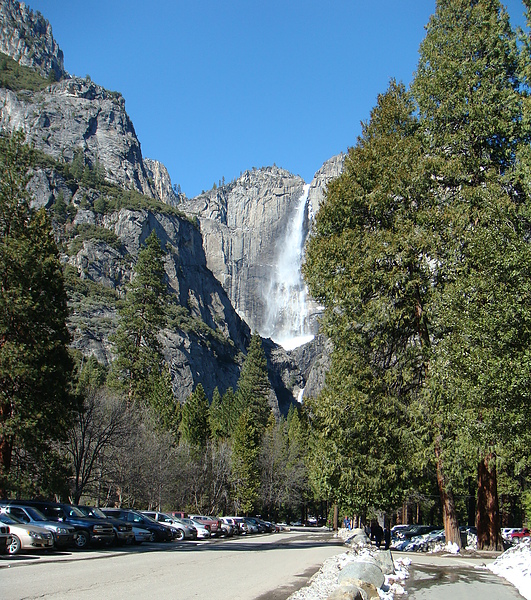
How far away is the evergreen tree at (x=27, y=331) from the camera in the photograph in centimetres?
2098

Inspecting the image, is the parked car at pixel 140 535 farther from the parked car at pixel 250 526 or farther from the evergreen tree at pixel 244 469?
the evergreen tree at pixel 244 469

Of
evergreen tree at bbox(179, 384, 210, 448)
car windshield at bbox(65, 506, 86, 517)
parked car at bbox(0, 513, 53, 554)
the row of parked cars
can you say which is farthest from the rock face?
parked car at bbox(0, 513, 53, 554)

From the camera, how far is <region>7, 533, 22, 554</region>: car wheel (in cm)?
1625

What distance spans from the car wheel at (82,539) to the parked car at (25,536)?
2712 mm

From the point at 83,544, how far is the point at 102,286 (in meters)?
89.6

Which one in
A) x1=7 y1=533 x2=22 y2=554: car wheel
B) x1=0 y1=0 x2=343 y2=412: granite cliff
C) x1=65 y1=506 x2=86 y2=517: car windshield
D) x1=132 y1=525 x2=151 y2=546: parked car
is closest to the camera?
x1=7 y1=533 x2=22 y2=554: car wheel

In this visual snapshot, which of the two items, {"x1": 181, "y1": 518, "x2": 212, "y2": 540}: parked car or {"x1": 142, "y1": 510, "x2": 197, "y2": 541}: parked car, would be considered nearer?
{"x1": 142, "y1": 510, "x2": 197, "y2": 541}: parked car

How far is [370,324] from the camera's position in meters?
18.4

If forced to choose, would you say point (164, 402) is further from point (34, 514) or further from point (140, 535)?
point (34, 514)

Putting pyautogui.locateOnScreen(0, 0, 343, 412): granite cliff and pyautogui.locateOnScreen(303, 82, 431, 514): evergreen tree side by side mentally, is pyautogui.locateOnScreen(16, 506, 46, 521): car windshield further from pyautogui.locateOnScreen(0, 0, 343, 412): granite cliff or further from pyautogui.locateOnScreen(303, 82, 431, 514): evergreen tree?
pyautogui.locateOnScreen(0, 0, 343, 412): granite cliff

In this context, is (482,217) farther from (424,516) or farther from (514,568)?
(424,516)

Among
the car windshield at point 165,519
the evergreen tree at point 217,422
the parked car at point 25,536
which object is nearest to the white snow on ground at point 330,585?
the parked car at point 25,536

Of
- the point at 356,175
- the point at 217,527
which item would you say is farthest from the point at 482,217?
the point at 217,527

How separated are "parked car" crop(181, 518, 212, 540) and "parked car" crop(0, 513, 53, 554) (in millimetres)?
16844
